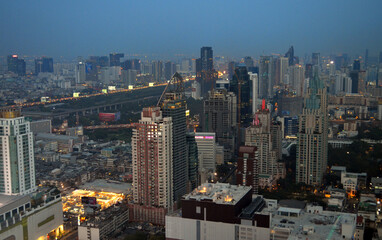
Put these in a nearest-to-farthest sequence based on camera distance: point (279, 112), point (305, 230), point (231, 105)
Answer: point (305, 230)
point (231, 105)
point (279, 112)

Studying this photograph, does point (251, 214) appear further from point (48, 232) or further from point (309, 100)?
point (309, 100)

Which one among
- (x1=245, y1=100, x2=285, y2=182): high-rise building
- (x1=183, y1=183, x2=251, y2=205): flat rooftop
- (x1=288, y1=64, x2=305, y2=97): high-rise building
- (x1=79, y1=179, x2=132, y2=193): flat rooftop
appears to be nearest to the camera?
(x1=183, y1=183, x2=251, y2=205): flat rooftop

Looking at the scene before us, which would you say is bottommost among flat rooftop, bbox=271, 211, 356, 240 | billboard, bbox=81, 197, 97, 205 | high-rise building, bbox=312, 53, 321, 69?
billboard, bbox=81, 197, 97, 205

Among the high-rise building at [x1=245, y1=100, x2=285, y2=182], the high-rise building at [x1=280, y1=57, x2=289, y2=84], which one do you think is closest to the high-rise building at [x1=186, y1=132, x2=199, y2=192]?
the high-rise building at [x1=245, y1=100, x2=285, y2=182]

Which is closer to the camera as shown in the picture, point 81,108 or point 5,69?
point 5,69

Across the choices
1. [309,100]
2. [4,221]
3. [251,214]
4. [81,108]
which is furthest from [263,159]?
[81,108]

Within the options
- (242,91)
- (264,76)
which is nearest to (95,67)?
(264,76)

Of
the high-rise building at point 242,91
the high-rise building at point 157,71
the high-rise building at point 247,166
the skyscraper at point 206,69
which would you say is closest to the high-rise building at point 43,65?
the high-rise building at point 157,71

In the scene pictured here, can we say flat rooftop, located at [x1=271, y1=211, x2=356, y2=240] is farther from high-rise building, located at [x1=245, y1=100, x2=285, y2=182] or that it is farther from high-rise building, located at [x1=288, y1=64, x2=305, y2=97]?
high-rise building, located at [x1=288, y1=64, x2=305, y2=97]
